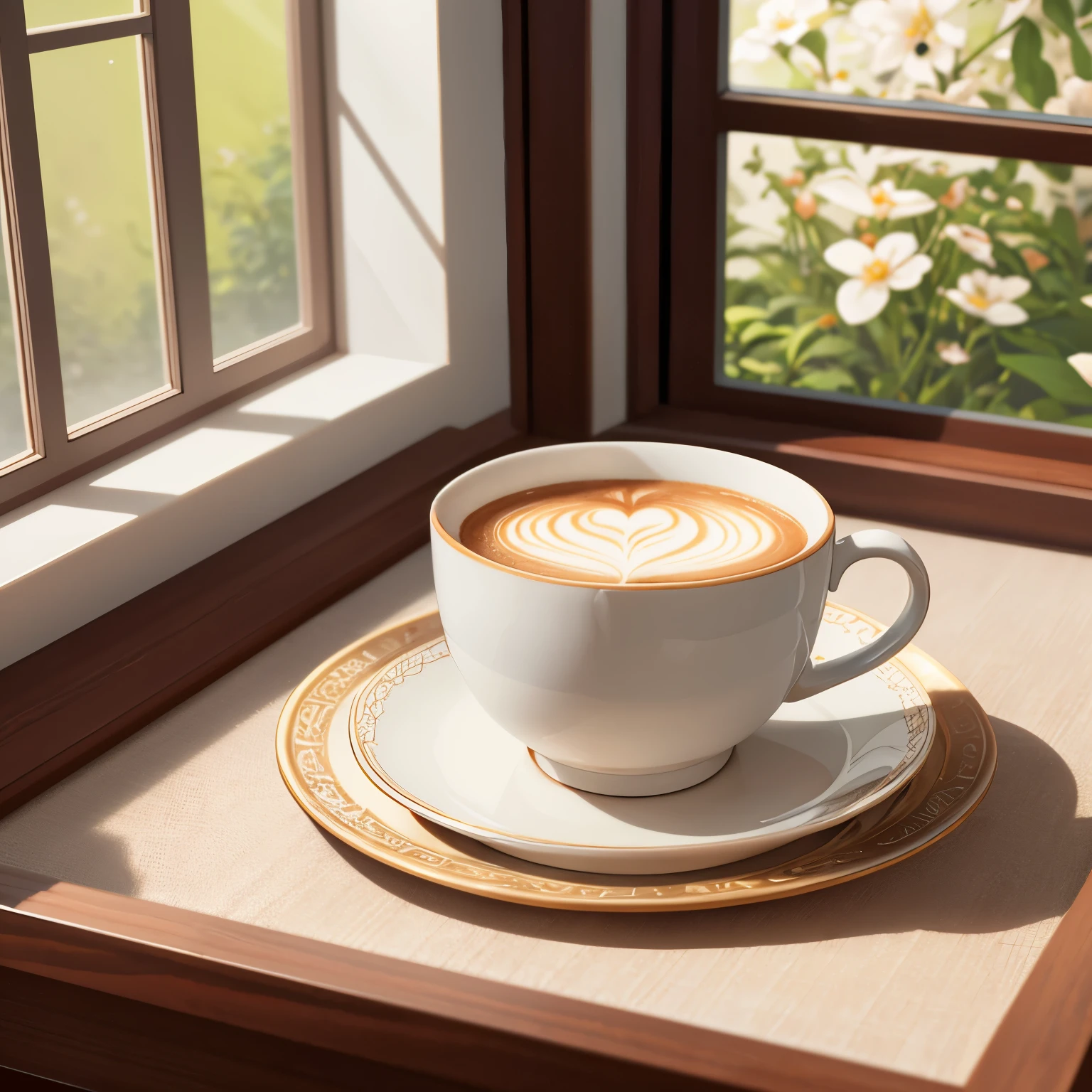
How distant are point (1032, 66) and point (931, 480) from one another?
1.02ft

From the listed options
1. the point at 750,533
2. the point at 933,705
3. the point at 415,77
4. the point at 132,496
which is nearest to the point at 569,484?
the point at 750,533

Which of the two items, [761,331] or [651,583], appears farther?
[761,331]

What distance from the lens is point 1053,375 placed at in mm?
1129

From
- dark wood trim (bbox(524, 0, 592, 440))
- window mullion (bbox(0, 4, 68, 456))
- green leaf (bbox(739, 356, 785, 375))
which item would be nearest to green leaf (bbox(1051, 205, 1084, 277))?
green leaf (bbox(739, 356, 785, 375))

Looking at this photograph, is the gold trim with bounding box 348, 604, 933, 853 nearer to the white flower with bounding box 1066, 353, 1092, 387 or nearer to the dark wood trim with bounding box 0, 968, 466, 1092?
the dark wood trim with bounding box 0, 968, 466, 1092

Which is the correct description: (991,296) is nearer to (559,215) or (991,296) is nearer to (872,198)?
(872,198)

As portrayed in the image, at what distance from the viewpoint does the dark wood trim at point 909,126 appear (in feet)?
3.48

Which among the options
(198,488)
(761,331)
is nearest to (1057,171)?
(761,331)

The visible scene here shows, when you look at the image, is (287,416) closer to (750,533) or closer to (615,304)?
(615,304)

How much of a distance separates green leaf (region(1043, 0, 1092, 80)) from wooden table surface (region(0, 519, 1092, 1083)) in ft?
1.57

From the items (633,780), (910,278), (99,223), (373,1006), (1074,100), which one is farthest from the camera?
(910,278)

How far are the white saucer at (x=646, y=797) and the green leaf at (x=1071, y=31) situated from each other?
21.4 inches

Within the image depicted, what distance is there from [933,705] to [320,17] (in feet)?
2.29

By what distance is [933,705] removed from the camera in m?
0.73
